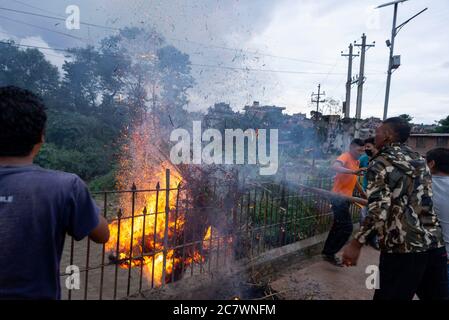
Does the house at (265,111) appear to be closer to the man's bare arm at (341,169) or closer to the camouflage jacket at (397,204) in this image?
the man's bare arm at (341,169)

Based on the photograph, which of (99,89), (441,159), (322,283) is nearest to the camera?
(441,159)

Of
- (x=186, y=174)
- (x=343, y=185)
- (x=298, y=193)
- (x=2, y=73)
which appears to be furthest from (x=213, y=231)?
(x=2, y=73)

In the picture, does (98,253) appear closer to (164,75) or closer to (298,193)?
(298,193)

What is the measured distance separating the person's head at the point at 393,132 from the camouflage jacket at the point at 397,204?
20cm

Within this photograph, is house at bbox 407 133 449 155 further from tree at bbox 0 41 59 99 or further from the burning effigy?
tree at bbox 0 41 59 99

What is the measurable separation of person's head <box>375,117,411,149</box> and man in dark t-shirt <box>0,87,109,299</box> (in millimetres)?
2744

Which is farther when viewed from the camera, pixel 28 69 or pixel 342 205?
pixel 28 69

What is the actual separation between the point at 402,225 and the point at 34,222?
2852 mm

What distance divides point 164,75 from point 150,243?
5.16 m

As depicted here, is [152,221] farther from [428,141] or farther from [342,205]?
[428,141]

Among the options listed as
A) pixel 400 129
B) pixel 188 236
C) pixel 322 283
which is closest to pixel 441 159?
pixel 400 129

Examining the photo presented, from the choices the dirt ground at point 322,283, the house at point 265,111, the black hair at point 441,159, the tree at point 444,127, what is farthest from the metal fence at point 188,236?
the tree at point 444,127

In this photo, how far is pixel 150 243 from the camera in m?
4.39

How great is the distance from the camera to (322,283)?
4711mm
